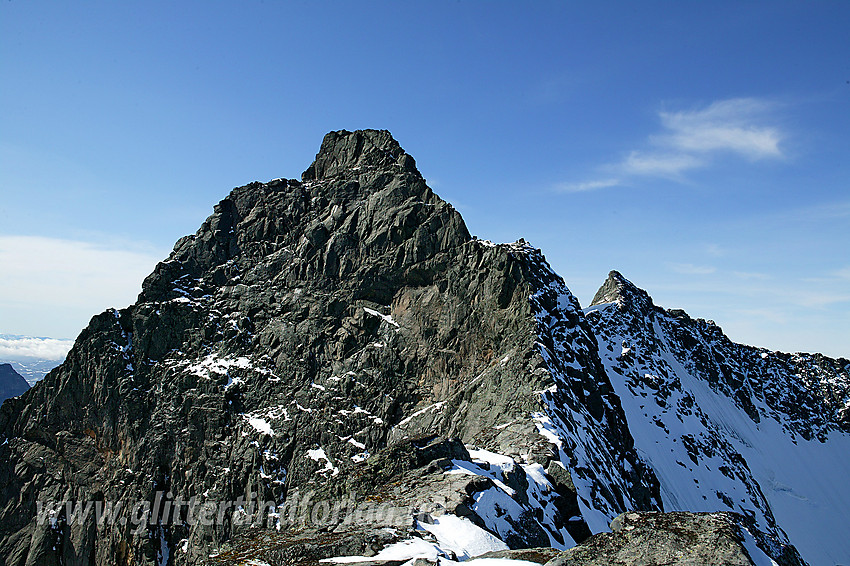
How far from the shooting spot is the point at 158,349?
243 feet

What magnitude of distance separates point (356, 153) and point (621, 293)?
249ft

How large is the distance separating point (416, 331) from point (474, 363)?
9634mm

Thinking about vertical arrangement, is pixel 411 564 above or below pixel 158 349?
below

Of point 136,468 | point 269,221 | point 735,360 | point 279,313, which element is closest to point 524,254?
point 279,313

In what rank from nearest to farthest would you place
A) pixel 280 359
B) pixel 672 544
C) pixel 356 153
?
pixel 672 544 → pixel 280 359 → pixel 356 153

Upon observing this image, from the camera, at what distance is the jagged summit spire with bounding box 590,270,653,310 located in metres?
124

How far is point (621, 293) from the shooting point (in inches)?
4926

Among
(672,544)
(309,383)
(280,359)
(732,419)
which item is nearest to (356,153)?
(280,359)

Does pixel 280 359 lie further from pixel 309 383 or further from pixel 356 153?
pixel 356 153

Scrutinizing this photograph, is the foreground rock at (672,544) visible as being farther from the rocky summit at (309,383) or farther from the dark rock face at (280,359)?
the dark rock face at (280,359)

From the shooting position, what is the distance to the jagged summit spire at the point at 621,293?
123950mm

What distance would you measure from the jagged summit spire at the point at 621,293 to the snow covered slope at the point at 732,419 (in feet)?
1.11

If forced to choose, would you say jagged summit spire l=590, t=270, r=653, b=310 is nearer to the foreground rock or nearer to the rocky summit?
the rocky summit

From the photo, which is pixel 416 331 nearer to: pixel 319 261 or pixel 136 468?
pixel 319 261
